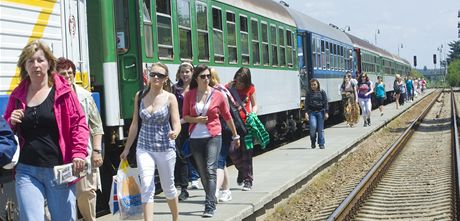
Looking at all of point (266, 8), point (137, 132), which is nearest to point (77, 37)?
point (137, 132)

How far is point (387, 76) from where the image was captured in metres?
47.0

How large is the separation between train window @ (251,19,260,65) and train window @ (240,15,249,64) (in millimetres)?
480

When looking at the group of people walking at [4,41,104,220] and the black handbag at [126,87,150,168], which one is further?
the black handbag at [126,87,150,168]

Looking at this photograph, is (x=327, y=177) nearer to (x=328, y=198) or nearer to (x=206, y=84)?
(x=328, y=198)

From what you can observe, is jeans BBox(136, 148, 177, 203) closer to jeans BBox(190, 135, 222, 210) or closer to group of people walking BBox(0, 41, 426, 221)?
group of people walking BBox(0, 41, 426, 221)

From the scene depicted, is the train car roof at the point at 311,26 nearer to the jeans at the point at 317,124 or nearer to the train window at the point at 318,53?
the train window at the point at 318,53

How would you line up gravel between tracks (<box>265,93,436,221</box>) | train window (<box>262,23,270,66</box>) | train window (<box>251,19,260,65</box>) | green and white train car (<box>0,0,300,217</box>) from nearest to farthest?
1. green and white train car (<box>0,0,300,217</box>)
2. gravel between tracks (<box>265,93,436,221</box>)
3. train window (<box>251,19,260,65</box>)
4. train window (<box>262,23,270,66</box>)

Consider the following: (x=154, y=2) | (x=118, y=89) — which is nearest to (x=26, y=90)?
(x=118, y=89)

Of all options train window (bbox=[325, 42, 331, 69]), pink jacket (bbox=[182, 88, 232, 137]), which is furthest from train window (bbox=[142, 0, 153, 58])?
train window (bbox=[325, 42, 331, 69])

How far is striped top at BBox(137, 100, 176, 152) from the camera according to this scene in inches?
280

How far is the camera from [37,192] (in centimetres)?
500

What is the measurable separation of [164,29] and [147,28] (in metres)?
0.63

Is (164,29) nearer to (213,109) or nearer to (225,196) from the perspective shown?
(213,109)

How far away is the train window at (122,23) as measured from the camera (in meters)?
9.32
